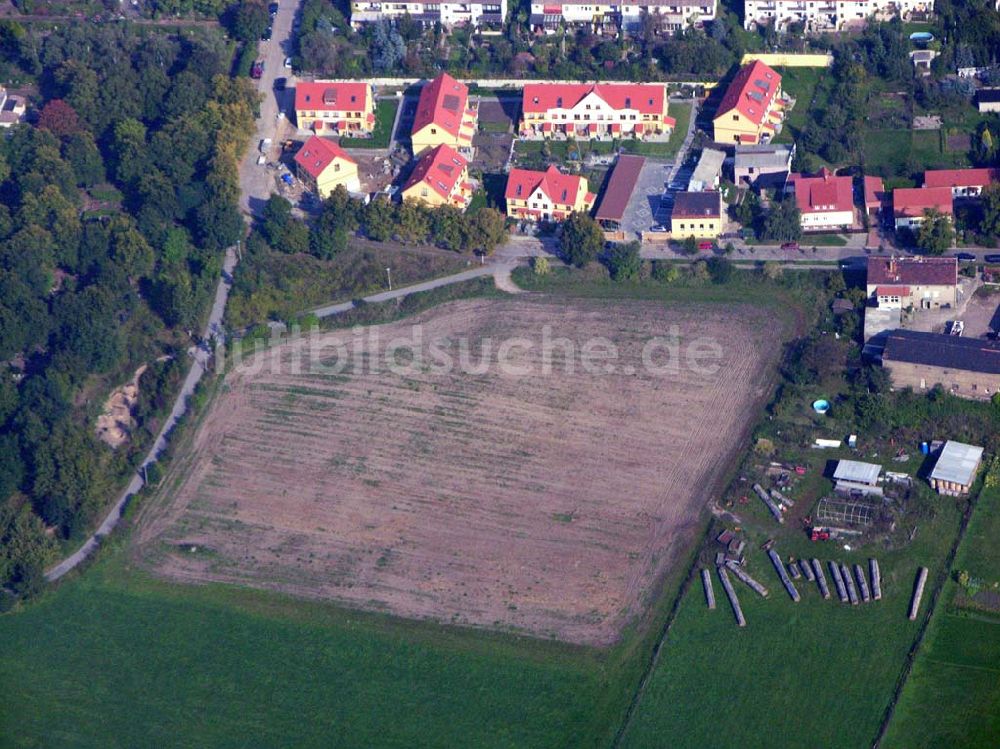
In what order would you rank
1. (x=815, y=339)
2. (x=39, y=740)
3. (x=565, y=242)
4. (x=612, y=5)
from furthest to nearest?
(x=612, y=5) → (x=565, y=242) → (x=815, y=339) → (x=39, y=740)

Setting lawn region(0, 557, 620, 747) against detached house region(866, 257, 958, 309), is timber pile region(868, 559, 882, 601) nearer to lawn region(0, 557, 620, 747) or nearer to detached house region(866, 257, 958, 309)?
lawn region(0, 557, 620, 747)

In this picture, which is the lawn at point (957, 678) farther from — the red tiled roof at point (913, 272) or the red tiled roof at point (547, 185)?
the red tiled roof at point (547, 185)

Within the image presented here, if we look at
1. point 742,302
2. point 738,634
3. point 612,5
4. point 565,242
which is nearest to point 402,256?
point 565,242

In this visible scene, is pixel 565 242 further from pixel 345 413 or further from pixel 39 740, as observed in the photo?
pixel 39 740

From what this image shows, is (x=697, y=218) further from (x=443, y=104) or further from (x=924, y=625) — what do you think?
(x=924, y=625)

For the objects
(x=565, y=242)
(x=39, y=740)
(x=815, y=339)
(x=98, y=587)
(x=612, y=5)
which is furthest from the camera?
(x=612, y=5)
